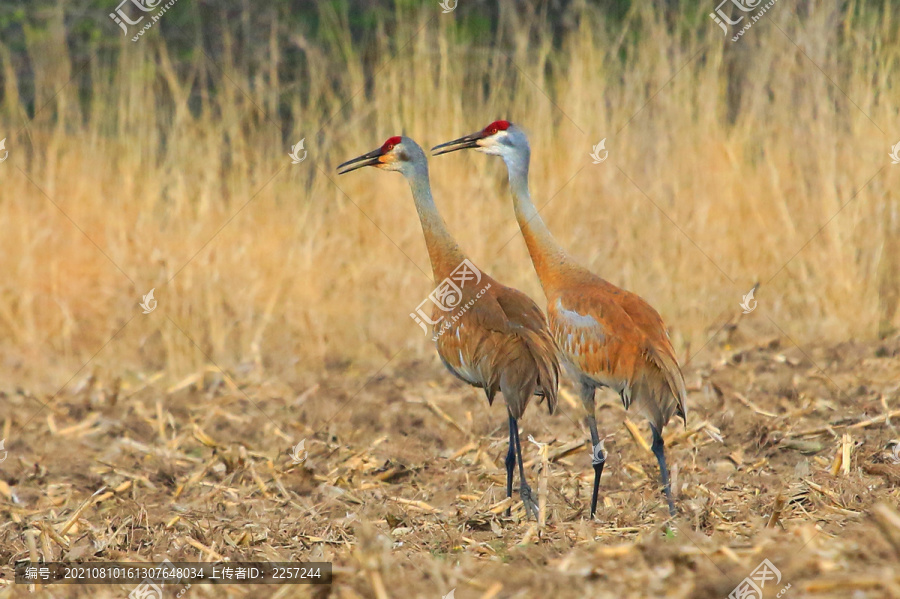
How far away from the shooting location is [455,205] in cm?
705

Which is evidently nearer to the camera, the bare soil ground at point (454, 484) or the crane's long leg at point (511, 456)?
the bare soil ground at point (454, 484)

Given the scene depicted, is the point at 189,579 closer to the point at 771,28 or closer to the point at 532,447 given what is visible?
the point at 532,447

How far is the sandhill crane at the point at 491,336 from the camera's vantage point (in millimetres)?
4238

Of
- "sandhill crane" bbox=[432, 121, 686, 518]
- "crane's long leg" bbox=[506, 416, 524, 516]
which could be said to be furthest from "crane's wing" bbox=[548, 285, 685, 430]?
"crane's long leg" bbox=[506, 416, 524, 516]

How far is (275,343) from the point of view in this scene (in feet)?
23.7

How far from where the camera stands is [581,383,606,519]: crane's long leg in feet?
13.0

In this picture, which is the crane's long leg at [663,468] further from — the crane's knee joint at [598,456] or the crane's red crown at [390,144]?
the crane's red crown at [390,144]

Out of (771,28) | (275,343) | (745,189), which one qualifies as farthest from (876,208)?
(275,343)

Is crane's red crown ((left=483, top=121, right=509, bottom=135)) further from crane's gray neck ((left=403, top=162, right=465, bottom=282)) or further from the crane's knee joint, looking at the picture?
the crane's knee joint

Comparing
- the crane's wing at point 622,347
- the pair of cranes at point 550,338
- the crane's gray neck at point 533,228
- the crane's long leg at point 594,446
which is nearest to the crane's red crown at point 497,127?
the pair of cranes at point 550,338

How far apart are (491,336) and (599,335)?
487 mm

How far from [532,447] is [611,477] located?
64 centimetres

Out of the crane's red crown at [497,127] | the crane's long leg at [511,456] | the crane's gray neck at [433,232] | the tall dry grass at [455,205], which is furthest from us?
the tall dry grass at [455,205]

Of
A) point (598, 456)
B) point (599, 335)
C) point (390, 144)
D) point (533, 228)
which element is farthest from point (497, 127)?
point (598, 456)
